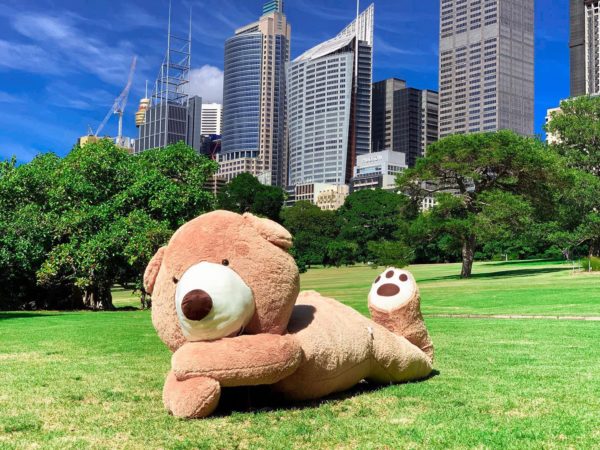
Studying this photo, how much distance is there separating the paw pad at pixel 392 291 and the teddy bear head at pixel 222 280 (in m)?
1.57

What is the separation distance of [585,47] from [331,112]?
72.5 meters

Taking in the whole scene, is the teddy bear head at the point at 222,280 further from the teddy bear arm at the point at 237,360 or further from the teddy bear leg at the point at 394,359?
the teddy bear leg at the point at 394,359

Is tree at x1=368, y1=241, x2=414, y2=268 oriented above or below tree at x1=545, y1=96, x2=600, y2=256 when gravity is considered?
below

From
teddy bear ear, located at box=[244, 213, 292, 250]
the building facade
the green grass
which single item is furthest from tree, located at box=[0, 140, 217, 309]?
the building facade

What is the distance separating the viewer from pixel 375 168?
163 meters

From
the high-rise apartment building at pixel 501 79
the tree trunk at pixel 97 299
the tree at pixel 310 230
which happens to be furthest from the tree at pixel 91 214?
the high-rise apartment building at pixel 501 79

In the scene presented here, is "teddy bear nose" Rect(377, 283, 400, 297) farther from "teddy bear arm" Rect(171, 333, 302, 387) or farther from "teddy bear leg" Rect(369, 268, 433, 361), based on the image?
"teddy bear arm" Rect(171, 333, 302, 387)

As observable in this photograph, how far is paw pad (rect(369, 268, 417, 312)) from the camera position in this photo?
6703 millimetres

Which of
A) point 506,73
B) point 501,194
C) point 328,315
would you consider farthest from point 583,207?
point 506,73

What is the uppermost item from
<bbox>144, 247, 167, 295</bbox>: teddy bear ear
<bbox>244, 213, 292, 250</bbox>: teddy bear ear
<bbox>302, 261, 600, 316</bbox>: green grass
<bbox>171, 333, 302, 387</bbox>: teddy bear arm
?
<bbox>244, 213, 292, 250</bbox>: teddy bear ear

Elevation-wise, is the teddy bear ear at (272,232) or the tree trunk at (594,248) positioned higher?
the tree trunk at (594,248)

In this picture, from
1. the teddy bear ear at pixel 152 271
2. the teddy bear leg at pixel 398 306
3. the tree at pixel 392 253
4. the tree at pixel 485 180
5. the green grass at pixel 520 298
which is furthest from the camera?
the tree at pixel 392 253

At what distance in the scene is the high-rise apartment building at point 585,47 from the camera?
166625 mm

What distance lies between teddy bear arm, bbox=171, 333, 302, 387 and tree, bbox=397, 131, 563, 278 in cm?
2954
